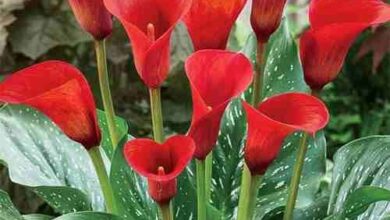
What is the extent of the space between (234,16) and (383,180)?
201 millimetres

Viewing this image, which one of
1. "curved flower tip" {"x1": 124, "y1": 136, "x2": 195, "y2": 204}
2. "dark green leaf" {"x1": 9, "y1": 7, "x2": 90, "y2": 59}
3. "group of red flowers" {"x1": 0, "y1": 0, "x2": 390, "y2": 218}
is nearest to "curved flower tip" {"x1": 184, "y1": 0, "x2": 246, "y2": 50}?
"group of red flowers" {"x1": 0, "y1": 0, "x2": 390, "y2": 218}

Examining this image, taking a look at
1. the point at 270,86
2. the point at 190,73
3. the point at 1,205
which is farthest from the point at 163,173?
the point at 270,86

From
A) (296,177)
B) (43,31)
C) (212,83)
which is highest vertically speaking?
(212,83)

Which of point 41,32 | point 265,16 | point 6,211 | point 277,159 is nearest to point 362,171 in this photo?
point 277,159

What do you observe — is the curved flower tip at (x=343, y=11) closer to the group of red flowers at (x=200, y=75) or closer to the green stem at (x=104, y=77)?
the group of red flowers at (x=200, y=75)

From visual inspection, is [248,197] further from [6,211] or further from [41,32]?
[41,32]

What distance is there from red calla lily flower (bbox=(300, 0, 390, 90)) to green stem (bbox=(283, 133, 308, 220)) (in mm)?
53

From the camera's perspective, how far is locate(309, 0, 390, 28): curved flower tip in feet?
1.95

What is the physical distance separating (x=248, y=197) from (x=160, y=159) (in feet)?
0.33

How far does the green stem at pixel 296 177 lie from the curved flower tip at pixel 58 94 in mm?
160

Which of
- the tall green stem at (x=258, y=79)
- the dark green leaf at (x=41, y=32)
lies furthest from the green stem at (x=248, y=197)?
the dark green leaf at (x=41, y=32)

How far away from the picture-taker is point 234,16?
61 centimetres

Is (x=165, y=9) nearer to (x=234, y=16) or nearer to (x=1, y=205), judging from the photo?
(x=234, y=16)

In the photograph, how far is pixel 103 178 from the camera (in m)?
0.64
